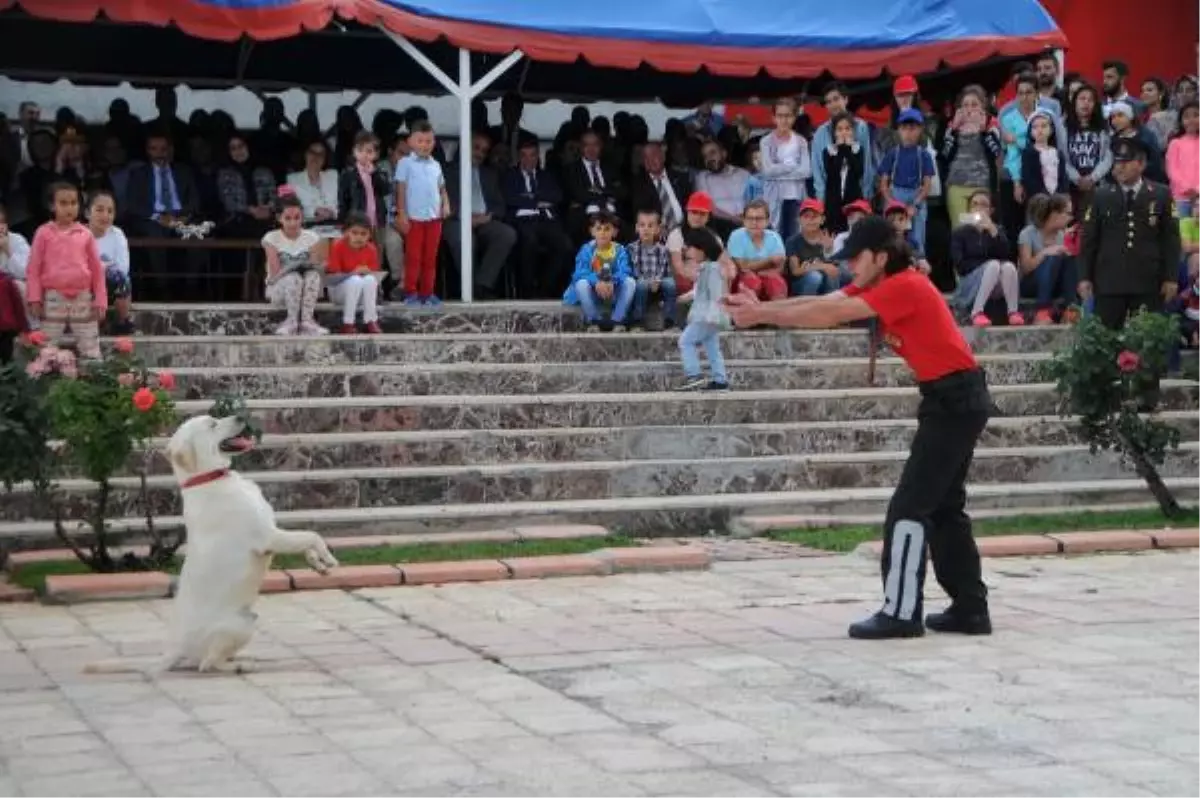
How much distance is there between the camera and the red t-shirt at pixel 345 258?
14445 millimetres

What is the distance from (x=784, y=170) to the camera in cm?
1645

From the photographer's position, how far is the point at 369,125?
19344 millimetres

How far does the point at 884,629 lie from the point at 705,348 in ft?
17.8

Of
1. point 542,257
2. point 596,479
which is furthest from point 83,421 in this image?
point 542,257

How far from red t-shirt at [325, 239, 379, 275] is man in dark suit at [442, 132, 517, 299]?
1611 mm

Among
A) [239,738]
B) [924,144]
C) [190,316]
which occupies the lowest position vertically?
[239,738]

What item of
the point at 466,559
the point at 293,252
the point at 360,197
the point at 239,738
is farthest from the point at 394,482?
the point at 239,738

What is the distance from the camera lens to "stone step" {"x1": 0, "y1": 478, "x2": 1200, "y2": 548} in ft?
37.4

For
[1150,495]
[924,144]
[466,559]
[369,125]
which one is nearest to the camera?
[466,559]

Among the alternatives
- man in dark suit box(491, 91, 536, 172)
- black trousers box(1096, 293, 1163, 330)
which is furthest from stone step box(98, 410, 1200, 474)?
man in dark suit box(491, 91, 536, 172)

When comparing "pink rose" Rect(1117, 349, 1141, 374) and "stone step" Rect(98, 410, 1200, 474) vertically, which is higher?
"pink rose" Rect(1117, 349, 1141, 374)

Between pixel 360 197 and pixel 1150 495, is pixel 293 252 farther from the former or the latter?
pixel 1150 495

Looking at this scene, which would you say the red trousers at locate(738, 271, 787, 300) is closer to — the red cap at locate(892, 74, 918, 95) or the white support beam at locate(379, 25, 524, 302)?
the white support beam at locate(379, 25, 524, 302)

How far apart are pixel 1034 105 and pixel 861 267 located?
28.8 feet
